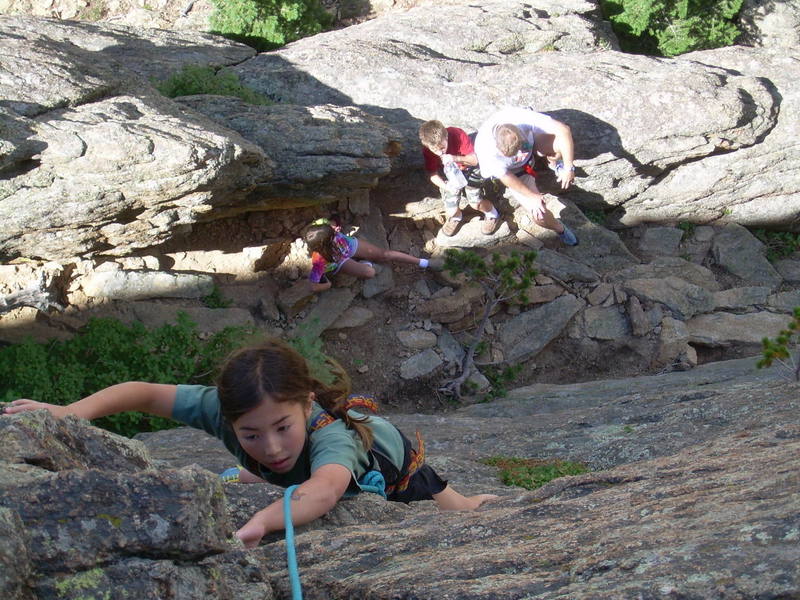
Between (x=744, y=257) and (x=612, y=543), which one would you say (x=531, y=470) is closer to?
(x=612, y=543)

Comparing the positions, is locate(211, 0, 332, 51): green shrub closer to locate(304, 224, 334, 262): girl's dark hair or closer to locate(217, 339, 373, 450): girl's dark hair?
locate(304, 224, 334, 262): girl's dark hair

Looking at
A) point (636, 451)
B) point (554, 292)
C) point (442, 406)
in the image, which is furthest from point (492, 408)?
point (636, 451)

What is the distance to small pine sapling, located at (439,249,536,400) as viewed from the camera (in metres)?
9.28

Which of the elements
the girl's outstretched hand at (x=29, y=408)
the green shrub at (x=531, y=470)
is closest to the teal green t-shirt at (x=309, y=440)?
the girl's outstretched hand at (x=29, y=408)

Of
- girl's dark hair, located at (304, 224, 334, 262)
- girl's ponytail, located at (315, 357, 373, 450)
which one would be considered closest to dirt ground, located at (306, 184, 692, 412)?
girl's dark hair, located at (304, 224, 334, 262)

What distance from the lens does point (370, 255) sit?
1023cm

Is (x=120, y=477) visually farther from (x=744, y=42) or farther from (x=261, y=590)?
(x=744, y=42)

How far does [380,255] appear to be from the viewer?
10.3m

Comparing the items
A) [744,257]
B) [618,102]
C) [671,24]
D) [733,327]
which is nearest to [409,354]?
[733,327]

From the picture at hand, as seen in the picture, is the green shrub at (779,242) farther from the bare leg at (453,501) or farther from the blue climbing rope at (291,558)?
the blue climbing rope at (291,558)

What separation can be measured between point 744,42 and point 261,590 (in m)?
15.2

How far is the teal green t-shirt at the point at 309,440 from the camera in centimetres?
336

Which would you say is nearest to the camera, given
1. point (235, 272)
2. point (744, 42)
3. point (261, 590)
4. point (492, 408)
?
point (261, 590)

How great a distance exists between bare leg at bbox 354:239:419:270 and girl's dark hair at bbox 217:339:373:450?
6.63 metres
